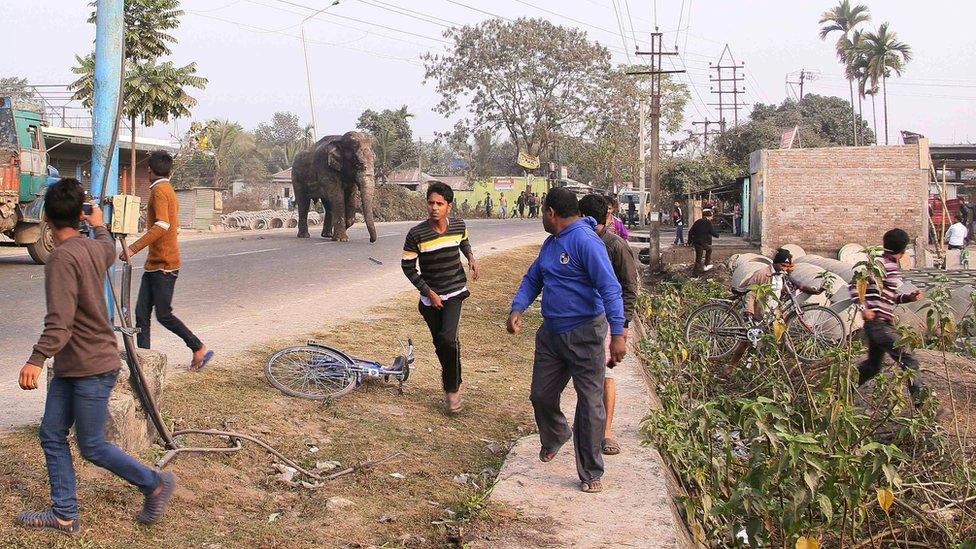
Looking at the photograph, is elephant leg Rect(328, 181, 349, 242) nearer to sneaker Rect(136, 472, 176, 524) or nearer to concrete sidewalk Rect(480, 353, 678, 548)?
concrete sidewalk Rect(480, 353, 678, 548)

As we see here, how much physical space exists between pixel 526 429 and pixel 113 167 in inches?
126

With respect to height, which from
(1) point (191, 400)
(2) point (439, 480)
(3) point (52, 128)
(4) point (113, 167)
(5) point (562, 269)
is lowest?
(2) point (439, 480)

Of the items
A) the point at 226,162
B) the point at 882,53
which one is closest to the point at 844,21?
the point at 882,53

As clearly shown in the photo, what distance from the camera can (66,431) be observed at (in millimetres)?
3928

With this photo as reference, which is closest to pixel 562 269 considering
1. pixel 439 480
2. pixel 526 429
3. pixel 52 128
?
pixel 439 480

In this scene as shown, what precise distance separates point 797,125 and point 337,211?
32.4 metres

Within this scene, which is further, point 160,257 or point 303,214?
point 303,214

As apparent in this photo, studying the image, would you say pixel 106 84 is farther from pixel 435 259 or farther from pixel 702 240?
pixel 702 240

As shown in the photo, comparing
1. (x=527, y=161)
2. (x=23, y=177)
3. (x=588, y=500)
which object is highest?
(x=527, y=161)

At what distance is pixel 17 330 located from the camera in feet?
29.4

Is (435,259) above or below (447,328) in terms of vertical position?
above

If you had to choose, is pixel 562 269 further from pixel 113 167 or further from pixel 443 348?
pixel 113 167

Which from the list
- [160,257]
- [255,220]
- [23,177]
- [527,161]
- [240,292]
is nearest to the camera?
[160,257]

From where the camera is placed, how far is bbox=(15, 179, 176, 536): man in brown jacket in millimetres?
3832
